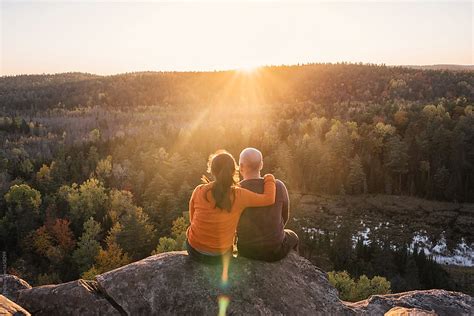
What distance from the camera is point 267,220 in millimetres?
11641

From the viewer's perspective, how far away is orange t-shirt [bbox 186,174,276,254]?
11.1m

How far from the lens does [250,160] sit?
11352 millimetres

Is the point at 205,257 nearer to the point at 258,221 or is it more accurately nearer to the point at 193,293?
the point at 193,293

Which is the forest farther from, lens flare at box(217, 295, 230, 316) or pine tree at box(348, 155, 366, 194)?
lens flare at box(217, 295, 230, 316)

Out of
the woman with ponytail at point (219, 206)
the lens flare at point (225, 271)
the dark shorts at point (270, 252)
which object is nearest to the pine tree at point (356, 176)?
the dark shorts at point (270, 252)

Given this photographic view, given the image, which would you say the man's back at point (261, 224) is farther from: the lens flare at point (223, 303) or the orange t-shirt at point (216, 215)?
the lens flare at point (223, 303)

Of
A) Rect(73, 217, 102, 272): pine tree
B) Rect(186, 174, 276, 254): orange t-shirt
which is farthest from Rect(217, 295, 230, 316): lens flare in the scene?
Rect(73, 217, 102, 272): pine tree

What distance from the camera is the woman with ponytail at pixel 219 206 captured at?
1061 centimetres

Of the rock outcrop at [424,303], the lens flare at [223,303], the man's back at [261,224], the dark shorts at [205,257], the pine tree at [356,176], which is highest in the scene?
the man's back at [261,224]

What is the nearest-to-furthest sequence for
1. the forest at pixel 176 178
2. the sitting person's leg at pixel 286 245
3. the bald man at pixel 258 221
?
the bald man at pixel 258 221 < the sitting person's leg at pixel 286 245 < the forest at pixel 176 178

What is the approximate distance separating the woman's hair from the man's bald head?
60 cm

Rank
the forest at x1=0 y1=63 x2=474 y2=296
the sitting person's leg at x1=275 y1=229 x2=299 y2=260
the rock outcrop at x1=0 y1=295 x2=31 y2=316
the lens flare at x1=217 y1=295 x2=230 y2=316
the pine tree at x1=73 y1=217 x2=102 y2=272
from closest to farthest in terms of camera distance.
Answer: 1. the rock outcrop at x1=0 y1=295 x2=31 y2=316
2. the lens flare at x1=217 y1=295 x2=230 y2=316
3. the sitting person's leg at x1=275 y1=229 x2=299 y2=260
4. the pine tree at x1=73 y1=217 x2=102 y2=272
5. the forest at x1=0 y1=63 x2=474 y2=296

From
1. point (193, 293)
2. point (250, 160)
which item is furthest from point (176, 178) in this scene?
point (250, 160)

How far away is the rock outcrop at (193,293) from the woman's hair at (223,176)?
209 cm
